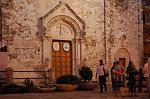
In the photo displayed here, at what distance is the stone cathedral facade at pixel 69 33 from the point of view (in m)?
22.4

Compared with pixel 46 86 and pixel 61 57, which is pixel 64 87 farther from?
pixel 61 57

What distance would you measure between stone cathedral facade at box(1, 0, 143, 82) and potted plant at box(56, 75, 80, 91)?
2454mm

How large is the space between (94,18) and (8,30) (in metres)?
7.01

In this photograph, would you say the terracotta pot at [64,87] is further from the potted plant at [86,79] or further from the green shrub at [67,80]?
the potted plant at [86,79]

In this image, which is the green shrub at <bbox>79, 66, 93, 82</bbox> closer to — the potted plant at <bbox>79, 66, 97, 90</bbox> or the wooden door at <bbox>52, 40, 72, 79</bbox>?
the potted plant at <bbox>79, 66, 97, 90</bbox>

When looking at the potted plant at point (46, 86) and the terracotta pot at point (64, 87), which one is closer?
the potted plant at point (46, 86)

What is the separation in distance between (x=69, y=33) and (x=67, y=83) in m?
5.08

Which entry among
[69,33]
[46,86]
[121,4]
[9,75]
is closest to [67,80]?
[46,86]

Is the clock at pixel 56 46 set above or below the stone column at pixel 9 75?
above

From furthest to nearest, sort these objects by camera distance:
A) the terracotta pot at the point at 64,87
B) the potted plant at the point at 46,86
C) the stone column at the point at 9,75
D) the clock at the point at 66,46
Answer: the clock at the point at 66,46
the terracotta pot at the point at 64,87
the stone column at the point at 9,75
the potted plant at the point at 46,86

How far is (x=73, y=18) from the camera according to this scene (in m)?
24.9

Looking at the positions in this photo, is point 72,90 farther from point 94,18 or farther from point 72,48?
point 94,18

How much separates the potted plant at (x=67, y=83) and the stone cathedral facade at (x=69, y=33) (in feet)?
8.05

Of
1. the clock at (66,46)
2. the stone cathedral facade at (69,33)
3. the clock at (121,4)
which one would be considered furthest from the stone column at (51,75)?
the clock at (121,4)
